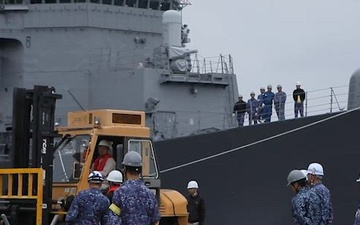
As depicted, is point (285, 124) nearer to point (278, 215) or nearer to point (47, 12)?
point (278, 215)

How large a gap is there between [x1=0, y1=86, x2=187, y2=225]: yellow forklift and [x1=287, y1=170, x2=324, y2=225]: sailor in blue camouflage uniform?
2.44 m

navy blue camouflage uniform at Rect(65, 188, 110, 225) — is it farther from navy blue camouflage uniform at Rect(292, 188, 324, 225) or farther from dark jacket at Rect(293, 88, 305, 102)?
dark jacket at Rect(293, 88, 305, 102)

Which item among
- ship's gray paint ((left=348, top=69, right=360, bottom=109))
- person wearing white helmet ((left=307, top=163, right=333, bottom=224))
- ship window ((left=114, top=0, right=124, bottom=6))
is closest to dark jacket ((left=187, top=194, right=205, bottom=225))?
person wearing white helmet ((left=307, top=163, right=333, bottom=224))

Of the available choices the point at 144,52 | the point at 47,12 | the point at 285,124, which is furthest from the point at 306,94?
the point at 47,12

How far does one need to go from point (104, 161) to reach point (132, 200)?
9.17 feet

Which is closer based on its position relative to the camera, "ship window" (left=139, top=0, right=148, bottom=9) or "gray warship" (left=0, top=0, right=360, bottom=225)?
"gray warship" (left=0, top=0, right=360, bottom=225)

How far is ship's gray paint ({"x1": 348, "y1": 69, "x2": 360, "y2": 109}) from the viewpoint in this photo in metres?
16.9

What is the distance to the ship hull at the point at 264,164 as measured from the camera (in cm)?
1647

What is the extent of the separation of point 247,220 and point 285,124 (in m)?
2.11

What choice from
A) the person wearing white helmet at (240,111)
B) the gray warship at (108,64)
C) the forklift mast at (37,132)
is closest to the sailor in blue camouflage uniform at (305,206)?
the forklift mast at (37,132)

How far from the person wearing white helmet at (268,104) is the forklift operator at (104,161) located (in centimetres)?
850

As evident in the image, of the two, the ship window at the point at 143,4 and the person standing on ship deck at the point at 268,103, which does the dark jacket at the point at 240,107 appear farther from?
the ship window at the point at 143,4

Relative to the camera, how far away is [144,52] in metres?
22.6

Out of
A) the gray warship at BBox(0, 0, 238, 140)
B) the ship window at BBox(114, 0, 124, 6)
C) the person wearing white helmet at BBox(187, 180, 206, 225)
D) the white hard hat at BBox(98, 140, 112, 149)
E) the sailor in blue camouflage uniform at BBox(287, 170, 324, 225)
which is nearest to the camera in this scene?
the sailor in blue camouflage uniform at BBox(287, 170, 324, 225)
